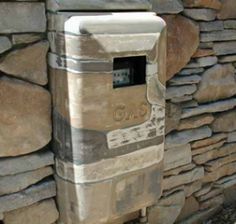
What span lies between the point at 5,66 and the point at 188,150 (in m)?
1.19

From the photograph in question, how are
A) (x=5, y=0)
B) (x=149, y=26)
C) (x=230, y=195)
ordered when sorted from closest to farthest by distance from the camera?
1. (x=5, y=0)
2. (x=149, y=26)
3. (x=230, y=195)

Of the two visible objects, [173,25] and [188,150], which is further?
[188,150]

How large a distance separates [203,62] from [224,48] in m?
0.17

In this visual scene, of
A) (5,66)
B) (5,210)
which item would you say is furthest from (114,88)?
(5,210)

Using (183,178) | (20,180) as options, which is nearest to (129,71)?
(20,180)

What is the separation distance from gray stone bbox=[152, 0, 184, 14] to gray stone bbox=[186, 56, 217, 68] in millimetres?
307

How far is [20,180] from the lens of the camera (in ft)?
5.32

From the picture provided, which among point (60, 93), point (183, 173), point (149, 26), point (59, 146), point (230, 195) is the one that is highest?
point (149, 26)

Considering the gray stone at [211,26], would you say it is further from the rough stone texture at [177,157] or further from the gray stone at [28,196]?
the gray stone at [28,196]

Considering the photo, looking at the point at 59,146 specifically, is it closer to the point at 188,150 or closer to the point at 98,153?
the point at 98,153

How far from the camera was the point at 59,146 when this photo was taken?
63.8 inches

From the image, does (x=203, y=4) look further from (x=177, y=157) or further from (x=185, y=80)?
(x=177, y=157)

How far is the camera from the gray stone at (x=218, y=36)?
7.02 ft

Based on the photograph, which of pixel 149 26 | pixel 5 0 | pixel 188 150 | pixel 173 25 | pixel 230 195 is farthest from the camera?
pixel 230 195
